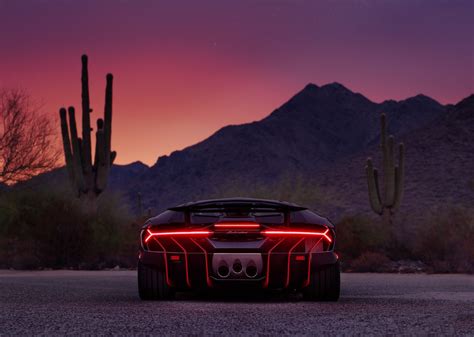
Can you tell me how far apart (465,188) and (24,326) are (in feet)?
179

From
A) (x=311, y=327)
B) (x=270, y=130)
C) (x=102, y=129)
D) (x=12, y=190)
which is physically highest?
(x=270, y=130)

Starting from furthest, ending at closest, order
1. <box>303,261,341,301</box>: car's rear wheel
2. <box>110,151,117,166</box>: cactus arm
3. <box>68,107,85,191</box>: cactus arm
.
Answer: <box>110,151,117,166</box>: cactus arm < <box>68,107,85,191</box>: cactus arm < <box>303,261,341,301</box>: car's rear wheel

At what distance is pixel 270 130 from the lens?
11894cm

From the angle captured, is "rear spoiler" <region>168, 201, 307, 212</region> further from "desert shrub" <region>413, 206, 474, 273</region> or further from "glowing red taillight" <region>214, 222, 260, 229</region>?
"desert shrub" <region>413, 206, 474, 273</region>

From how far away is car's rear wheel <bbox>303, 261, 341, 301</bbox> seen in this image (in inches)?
360

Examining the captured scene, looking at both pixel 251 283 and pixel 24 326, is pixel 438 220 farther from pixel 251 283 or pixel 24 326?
pixel 24 326

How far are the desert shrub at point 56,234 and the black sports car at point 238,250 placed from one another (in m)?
15.6

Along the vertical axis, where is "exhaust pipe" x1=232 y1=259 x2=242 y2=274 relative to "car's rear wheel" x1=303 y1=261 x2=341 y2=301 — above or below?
above

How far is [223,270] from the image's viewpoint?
8.73 metres

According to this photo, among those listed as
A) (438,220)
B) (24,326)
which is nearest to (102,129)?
(438,220)

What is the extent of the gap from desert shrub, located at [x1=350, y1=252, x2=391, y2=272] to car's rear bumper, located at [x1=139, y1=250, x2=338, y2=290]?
14025mm

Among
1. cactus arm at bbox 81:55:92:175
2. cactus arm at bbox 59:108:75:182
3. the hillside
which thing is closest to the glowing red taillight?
cactus arm at bbox 81:55:92:175

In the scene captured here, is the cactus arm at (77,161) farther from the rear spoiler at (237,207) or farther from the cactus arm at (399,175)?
the rear spoiler at (237,207)

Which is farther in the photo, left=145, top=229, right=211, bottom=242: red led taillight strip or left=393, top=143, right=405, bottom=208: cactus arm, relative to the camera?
left=393, top=143, right=405, bottom=208: cactus arm
